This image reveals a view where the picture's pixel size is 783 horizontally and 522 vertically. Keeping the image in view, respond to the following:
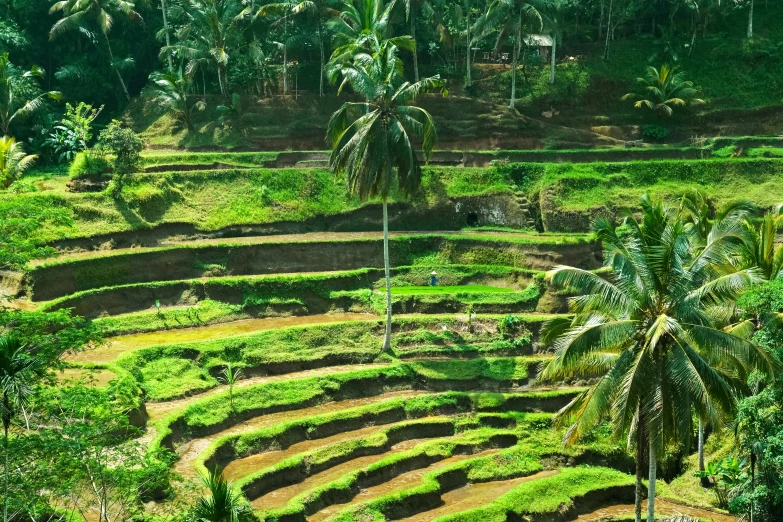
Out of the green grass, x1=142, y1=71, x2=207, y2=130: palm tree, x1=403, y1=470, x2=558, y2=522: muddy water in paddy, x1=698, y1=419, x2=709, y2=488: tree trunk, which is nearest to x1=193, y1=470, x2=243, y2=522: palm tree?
x1=403, y1=470, x2=558, y2=522: muddy water in paddy

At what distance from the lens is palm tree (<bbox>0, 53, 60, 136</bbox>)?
52.2 meters

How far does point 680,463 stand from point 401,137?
51.7 feet

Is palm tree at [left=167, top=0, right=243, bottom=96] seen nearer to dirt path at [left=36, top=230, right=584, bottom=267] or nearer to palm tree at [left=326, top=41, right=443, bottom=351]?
dirt path at [left=36, top=230, right=584, bottom=267]

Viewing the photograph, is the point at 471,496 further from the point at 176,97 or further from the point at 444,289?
the point at 176,97

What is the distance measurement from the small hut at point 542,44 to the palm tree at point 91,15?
2553cm

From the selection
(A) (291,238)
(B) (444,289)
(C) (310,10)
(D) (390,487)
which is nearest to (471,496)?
(D) (390,487)

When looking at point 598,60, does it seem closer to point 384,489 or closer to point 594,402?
point 384,489

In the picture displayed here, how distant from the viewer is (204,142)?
185 ft

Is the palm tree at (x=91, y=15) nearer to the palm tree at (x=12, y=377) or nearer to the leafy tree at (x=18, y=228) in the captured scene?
the leafy tree at (x=18, y=228)

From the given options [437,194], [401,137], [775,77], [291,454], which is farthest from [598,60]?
[291,454]

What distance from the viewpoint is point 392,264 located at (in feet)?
155

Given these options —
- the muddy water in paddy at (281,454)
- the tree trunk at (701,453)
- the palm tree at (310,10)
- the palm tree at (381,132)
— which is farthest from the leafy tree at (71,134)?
the tree trunk at (701,453)

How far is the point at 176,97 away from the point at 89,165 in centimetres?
851

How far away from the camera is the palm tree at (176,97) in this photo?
55312mm
